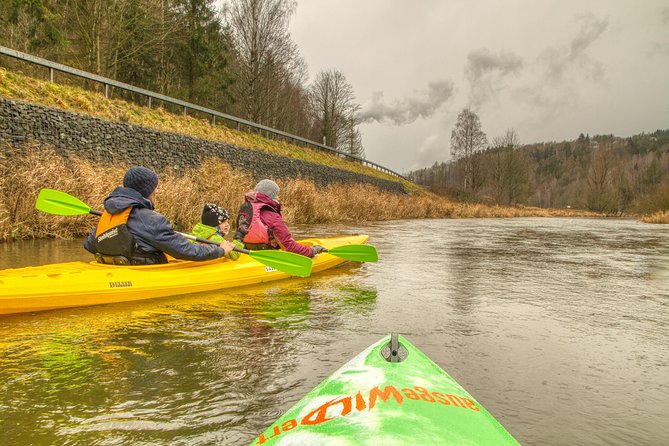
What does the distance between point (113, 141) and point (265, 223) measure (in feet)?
26.2

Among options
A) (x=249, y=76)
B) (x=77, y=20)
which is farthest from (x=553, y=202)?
(x=77, y=20)

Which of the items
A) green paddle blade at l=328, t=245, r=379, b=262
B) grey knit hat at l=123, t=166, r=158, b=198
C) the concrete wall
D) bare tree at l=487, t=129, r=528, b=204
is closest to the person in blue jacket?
grey knit hat at l=123, t=166, r=158, b=198

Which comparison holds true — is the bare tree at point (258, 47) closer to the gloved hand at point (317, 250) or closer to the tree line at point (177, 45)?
the tree line at point (177, 45)

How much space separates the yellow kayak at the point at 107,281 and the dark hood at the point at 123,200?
0.57m

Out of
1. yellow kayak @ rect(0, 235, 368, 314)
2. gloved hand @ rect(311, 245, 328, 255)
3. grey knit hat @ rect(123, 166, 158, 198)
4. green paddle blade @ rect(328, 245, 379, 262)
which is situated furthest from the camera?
green paddle blade @ rect(328, 245, 379, 262)

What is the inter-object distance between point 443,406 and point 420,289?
3.89 meters

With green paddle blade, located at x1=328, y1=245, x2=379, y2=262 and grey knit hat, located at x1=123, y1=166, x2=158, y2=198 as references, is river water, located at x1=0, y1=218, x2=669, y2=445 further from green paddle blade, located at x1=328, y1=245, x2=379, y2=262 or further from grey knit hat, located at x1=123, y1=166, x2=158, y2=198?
grey knit hat, located at x1=123, y1=166, x2=158, y2=198

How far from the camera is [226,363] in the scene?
2.81 m

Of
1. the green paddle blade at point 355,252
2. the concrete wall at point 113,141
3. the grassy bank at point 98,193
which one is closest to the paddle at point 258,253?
the green paddle blade at point 355,252

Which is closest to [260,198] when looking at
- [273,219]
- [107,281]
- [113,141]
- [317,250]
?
[273,219]

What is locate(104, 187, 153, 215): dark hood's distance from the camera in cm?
402

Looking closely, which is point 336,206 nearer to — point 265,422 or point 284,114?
point 265,422

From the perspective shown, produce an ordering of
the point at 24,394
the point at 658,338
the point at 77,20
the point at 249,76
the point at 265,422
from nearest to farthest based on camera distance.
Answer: the point at 265,422 < the point at 24,394 < the point at 658,338 < the point at 77,20 < the point at 249,76

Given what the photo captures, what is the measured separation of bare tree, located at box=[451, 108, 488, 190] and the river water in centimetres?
4132
